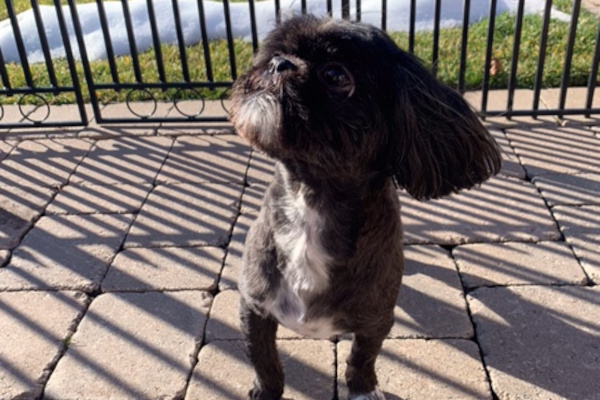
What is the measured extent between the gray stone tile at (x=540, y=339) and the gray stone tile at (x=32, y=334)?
1908 mm

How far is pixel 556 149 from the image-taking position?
4.43m

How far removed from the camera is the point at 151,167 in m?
4.36

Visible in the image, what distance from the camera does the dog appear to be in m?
1.78

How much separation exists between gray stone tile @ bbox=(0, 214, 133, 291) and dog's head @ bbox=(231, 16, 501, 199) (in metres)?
1.82

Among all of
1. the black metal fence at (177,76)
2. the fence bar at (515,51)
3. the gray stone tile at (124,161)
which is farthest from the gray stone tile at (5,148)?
the fence bar at (515,51)

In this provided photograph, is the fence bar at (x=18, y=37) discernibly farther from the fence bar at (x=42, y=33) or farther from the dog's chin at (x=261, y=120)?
the dog's chin at (x=261, y=120)

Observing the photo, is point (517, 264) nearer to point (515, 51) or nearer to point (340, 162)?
point (340, 162)

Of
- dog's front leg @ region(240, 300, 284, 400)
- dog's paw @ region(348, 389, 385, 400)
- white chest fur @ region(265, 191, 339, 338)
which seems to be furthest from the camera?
dog's paw @ region(348, 389, 385, 400)

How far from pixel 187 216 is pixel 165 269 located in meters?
0.51

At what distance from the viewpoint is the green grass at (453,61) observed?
5352 millimetres

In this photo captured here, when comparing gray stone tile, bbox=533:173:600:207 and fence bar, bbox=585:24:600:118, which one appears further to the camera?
fence bar, bbox=585:24:600:118

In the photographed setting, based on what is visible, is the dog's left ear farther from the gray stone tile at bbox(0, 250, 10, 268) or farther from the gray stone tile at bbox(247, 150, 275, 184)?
the gray stone tile at bbox(0, 250, 10, 268)

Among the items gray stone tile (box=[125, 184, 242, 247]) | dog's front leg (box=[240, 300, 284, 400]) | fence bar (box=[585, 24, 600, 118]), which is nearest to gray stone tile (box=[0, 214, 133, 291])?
gray stone tile (box=[125, 184, 242, 247])

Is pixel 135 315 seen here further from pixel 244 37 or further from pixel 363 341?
pixel 244 37
